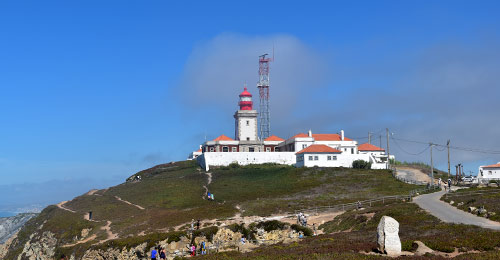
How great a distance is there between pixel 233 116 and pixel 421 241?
86.5 metres

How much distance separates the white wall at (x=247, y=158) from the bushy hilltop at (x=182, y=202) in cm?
231

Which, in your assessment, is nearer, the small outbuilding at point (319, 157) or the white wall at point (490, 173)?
the white wall at point (490, 173)

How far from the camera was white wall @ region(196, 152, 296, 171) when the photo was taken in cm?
10062

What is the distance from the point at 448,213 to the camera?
43656 millimetres

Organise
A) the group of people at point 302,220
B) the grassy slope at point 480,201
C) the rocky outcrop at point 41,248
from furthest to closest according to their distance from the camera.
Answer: the rocky outcrop at point 41,248 → the group of people at point 302,220 → the grassy slope at point 480,201

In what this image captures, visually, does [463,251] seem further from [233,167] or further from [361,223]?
[233,167]

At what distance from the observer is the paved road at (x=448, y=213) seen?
37.4 meters

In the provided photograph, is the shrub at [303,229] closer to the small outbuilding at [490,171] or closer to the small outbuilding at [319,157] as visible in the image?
the small outbuilding at [319,157]

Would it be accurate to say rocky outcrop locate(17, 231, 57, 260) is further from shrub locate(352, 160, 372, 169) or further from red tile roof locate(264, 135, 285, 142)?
red tile roof locate(264, 135, 285, 142)

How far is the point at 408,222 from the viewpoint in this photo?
1583 inches

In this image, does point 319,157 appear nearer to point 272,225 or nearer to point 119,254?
point 272,225

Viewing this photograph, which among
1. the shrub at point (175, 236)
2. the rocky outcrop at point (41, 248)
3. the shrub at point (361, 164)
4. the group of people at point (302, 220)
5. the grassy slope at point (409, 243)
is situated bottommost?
the rocky outcrop at point (41, 248)

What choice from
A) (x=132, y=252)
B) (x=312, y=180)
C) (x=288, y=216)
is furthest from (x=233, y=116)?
(x=132, y=252)

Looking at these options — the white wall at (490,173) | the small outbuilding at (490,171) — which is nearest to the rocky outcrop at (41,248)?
the small outbuilding at (490,171)
